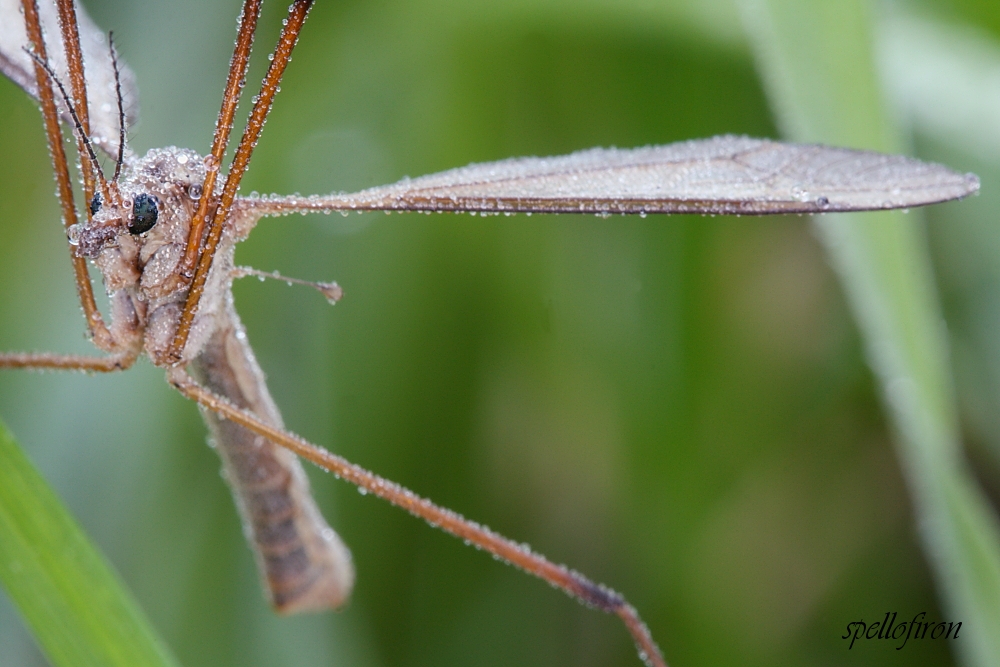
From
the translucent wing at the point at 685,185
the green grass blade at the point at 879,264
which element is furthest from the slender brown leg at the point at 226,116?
the green grass blade at the point at 879,264

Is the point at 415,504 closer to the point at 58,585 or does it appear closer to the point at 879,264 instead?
the point at 58,585

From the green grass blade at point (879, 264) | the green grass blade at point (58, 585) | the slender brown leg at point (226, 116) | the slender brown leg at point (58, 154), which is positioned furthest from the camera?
the green grass blade at point (879, 264)

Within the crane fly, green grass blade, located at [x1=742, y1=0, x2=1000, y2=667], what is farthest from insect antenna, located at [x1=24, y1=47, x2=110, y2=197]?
green grass blade, located at [x1=742, y1=0, x2=1000, y2=667]

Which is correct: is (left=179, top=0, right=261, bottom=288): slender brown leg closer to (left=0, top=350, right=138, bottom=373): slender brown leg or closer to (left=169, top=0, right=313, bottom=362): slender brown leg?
(left=169, top=0, right=313, bottom=362): slender brown leg

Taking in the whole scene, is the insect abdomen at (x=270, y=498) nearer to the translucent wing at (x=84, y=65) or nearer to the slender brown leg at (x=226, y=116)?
the slender brown leg at (x=226, y=116)

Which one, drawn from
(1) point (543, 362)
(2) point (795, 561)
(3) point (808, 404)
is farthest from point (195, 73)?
(2) point (795, 561)

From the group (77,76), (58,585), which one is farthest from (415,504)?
(77,76)

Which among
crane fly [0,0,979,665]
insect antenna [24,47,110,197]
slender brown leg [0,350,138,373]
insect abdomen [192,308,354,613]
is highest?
insect antenna [24,47,110,197]
